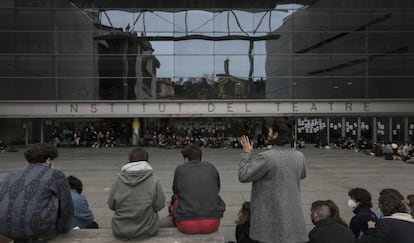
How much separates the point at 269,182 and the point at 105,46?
31.1m

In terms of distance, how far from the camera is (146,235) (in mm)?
4621

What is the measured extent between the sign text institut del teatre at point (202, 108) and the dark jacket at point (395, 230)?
95.1ft

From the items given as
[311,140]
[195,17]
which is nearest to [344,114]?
[311,140]

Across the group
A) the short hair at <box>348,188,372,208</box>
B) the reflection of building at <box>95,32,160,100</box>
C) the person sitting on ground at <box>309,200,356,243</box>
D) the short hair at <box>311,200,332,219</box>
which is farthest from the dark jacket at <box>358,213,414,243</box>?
the reflection of building at <box>95,32,160,100</box>

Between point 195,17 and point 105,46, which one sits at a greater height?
point 195,17

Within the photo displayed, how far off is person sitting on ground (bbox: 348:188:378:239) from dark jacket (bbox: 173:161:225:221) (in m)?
1.95

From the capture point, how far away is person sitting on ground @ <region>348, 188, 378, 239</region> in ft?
17.9

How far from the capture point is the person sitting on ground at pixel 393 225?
3.96 m

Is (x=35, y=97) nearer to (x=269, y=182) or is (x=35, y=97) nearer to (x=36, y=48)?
(x=36, y=48)

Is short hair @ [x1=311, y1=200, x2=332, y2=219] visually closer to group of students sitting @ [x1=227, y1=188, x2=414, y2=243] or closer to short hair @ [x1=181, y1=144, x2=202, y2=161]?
group of students sitting @ [x1=227, y1=188, x2=414, y2=243]

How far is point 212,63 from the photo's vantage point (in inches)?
1320

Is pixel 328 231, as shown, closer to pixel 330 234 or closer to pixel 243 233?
pixel 330 234

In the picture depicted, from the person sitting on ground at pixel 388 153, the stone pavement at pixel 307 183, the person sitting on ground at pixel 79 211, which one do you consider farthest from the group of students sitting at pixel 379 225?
the person sitting on ground at pixel 388 153

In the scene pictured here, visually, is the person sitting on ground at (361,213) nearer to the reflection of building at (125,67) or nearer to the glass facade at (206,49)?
the glass facade at (206,49)
